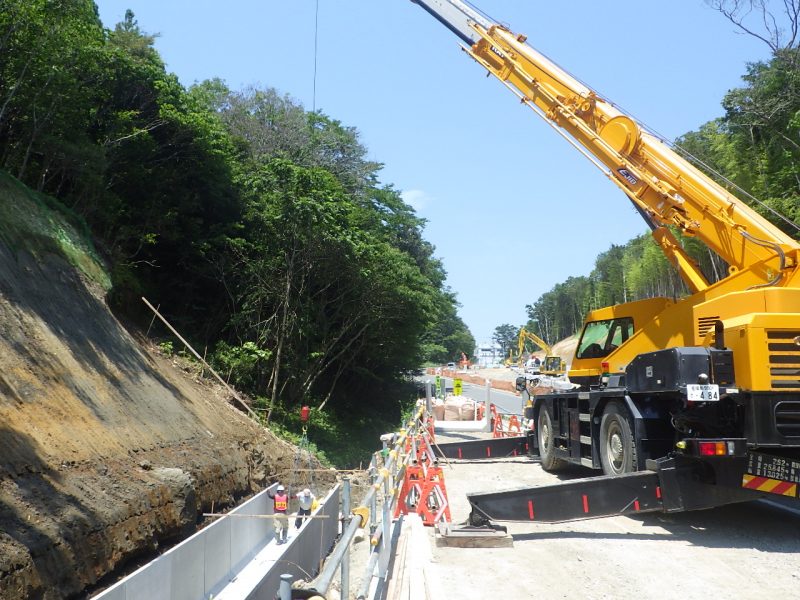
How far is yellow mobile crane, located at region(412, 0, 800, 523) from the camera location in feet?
23.7

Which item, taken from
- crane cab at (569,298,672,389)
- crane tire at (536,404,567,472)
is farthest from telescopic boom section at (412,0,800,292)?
crane tire at (536,404,567,472)

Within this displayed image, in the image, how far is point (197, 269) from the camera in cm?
2256

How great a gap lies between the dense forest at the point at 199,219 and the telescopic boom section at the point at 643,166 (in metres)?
8.40

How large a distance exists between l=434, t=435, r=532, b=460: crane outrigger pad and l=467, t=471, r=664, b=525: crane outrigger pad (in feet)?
20.8

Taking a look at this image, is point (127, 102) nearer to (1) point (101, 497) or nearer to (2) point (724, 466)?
(1) point (101, 497)

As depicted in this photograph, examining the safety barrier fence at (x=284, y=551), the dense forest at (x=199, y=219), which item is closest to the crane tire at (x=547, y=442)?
the safety barrier fence at (x=284, y=551)

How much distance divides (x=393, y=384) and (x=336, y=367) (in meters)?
6.13

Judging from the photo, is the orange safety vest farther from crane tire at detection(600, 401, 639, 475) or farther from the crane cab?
crane tire at detection(600, 401, 639, 475)

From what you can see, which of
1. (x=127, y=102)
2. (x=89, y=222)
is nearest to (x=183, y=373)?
(x=89, y=222)

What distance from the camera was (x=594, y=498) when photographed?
25.2ft

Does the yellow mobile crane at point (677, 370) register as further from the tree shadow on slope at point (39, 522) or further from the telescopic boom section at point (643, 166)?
the tree shadow on slope at point (39, 522)

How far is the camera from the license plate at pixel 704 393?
723cm

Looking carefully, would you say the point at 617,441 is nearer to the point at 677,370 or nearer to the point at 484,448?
the point at 677,370

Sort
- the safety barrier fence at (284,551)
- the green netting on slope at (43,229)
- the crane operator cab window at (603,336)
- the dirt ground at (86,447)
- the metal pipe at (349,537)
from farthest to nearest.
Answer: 1. the green netting on slope at (43,229)
2. the crane operator cab window at (603,336)
3. the dirt ground at (86,447)
4. the safety barrier fence at (284,551)
5. the metal pipe at (349,537)
